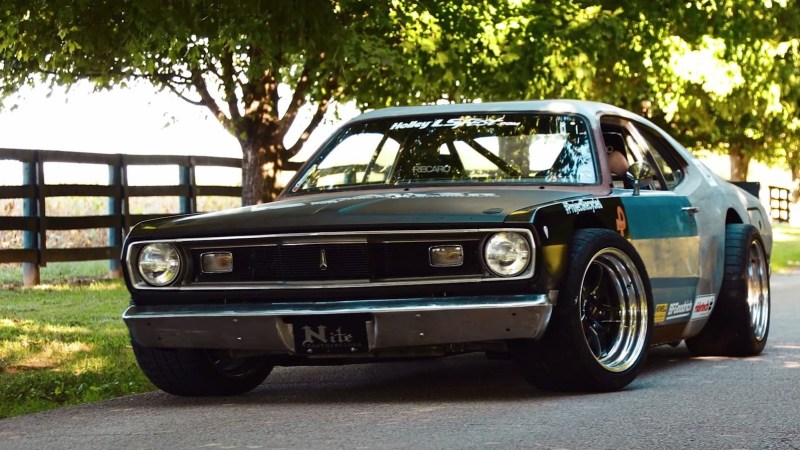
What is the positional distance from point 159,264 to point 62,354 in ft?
8.40

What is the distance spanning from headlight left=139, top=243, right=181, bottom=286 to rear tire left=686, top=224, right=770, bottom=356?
3.42 m

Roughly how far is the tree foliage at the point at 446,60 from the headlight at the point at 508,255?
515cm

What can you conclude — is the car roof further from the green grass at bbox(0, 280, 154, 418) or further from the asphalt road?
the green grass at bbox(0, 280, 154, 418)

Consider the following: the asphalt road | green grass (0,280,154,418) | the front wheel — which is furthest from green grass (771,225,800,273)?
the front wheel

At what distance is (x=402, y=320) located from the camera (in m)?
6.52

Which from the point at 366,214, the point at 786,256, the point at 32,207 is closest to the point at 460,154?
the point at 366,214

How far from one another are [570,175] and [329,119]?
589 inches

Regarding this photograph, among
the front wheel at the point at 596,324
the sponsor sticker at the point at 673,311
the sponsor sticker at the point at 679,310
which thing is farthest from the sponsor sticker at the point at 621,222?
the sponsor sticker at the point at 679,310

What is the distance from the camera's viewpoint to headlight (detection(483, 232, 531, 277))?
6609mm

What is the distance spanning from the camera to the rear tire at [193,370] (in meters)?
7.33

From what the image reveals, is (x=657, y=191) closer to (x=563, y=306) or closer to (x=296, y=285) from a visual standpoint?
(x=563, y=306)

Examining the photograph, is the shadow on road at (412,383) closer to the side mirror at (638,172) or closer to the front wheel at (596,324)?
the front wheel at (596,324)

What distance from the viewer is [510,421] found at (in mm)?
6266

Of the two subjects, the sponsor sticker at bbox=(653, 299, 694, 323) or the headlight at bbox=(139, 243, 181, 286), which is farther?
the sponsor sticker at bbox=(653, 299, 694, 323)
